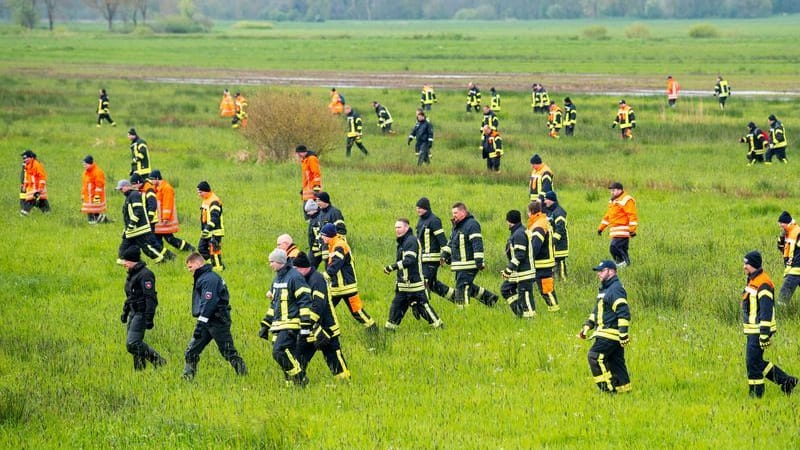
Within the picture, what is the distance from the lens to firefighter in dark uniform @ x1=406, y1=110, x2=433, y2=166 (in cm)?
3422

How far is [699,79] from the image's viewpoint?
6819 cm

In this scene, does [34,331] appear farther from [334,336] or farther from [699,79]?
[699,79]

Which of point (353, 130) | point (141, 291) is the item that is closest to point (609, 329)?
point (141, 291)

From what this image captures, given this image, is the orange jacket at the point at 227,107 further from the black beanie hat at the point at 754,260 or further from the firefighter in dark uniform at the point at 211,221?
the black beanie hat at the point at 754,260

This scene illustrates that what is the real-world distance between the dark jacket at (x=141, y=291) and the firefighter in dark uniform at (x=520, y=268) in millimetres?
5424

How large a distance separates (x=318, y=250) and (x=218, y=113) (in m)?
33.4

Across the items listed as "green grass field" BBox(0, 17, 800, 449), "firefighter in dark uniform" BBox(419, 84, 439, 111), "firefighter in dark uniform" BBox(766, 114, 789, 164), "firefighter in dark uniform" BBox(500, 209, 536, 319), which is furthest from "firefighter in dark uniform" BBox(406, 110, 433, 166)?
"firefighter in dark uniform" BBox(500, 209, 536, 319)

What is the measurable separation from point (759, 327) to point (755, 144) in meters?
21.8

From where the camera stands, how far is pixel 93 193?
25.1 metres

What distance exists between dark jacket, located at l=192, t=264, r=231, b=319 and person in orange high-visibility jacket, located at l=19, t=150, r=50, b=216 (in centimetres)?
1293

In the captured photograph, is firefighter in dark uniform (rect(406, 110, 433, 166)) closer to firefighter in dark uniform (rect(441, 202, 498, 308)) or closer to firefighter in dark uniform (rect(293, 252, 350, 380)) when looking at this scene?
firefighter in dark uniform (rect(441, 202, 498, 308))

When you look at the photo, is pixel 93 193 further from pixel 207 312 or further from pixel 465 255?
pixel 207 312

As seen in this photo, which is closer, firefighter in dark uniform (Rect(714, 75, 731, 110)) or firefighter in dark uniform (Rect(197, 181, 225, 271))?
firefighter in dark uniform (Rect(197, 181, 225, 271))

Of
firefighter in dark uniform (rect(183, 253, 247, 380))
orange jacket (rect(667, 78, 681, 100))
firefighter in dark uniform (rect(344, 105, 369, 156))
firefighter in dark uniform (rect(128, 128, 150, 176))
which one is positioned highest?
orange jacket (rect(667, 78, 681, 100))
